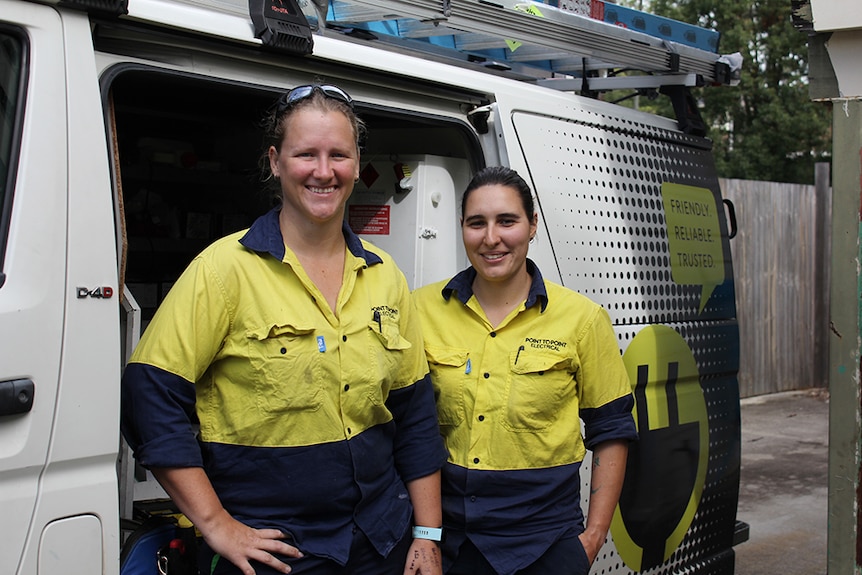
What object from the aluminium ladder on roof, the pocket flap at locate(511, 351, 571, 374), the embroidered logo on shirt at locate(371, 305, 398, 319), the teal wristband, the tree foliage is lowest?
the teal wristband

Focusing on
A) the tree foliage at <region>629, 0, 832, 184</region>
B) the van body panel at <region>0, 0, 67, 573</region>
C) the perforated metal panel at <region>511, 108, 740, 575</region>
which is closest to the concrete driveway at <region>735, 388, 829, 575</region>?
the perforated metal panel at <region>511, 108, 740, 575</region>

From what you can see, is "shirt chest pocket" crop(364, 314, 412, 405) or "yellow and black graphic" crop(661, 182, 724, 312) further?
"yellow and black graphic" crop(661, 182, 724, 312)

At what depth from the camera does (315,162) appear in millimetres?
2340

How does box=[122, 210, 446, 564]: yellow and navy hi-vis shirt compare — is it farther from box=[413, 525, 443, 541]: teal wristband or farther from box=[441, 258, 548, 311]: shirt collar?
box=[441, 258, 548, 311]: shirt collar

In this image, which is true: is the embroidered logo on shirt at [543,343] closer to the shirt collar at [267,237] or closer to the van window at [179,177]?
the shirt collar at [267,237]

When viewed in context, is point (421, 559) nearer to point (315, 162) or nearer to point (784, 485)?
point (315, 162)

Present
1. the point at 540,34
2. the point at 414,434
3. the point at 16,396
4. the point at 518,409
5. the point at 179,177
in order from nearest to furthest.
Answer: the point at 16,396
the point at 414,434
the point at 518,409
the point at 540,34
the point at 179,177

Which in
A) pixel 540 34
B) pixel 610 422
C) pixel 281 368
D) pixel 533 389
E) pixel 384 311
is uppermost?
pixel 540 34

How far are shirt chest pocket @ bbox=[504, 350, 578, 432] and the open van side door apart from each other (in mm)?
725

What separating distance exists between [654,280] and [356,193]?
4.17 ft

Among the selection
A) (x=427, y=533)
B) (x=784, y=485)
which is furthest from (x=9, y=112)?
(x=784, y=485)

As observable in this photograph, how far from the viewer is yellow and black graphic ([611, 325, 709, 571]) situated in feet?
12.0

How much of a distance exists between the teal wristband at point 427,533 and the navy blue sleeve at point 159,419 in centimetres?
66

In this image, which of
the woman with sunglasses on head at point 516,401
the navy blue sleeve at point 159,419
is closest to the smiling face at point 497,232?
the woman with sunglasses on head at point 516,401
